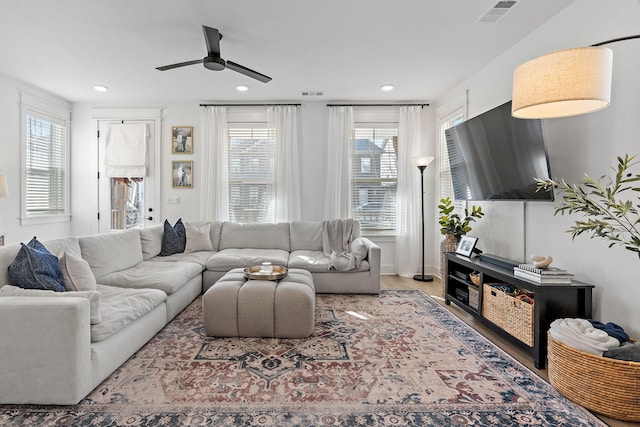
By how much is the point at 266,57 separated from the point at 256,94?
4.25 ft

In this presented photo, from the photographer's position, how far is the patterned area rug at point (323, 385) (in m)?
1.76

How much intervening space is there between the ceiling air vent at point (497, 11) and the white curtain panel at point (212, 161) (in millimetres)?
3676

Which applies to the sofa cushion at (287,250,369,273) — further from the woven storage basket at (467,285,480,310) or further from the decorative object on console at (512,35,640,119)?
the decorative object on console at (512,35,640,119)

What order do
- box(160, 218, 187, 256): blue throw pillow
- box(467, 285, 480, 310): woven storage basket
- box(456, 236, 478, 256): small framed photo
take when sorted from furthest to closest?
box(160, 218, 187, 256): blue throw pillow < box(456, 236, 478, 256): small framed photo < box(467, 285, 480, 310): woven storage basket

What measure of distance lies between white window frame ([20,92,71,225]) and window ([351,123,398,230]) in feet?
14.5

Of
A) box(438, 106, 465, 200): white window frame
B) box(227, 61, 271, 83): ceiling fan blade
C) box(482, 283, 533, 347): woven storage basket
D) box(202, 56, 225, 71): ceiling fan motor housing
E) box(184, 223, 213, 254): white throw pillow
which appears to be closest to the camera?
box(482, 283, 533, 347): woven storage basket

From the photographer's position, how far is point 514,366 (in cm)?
231

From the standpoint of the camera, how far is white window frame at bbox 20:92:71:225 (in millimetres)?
4324

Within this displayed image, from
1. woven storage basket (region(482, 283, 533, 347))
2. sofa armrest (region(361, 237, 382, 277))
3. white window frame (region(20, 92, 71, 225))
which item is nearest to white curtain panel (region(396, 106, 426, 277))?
sofa armrest (region(361, 237, 382, 277))

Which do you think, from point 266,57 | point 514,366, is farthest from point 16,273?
point 514,366

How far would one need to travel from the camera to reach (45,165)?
4.75 metres

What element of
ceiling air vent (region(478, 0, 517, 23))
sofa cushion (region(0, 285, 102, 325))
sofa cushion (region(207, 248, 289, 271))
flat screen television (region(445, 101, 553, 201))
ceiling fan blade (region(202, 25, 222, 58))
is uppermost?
ceiling air vent (region(478, 0, 517, 23))

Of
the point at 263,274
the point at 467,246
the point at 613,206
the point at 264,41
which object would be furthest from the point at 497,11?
the point at 263,274

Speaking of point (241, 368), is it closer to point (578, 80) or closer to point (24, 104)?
point (578, 80)
